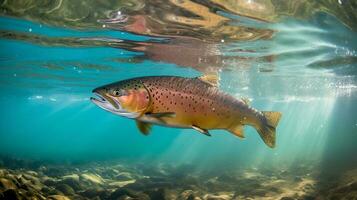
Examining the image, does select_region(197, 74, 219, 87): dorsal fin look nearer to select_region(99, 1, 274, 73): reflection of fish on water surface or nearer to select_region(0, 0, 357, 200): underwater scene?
select_region(0, 0, 357, 200): underwater scene

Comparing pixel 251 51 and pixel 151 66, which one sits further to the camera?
pixel 151 66

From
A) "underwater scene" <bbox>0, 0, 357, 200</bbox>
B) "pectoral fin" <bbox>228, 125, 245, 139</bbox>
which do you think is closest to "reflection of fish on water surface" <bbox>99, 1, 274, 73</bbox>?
"underwater scene" <bbox>0, 0, 357, 200</bbox>

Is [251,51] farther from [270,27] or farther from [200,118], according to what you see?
[200,118]

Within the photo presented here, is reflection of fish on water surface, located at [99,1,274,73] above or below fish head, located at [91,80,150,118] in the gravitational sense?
above

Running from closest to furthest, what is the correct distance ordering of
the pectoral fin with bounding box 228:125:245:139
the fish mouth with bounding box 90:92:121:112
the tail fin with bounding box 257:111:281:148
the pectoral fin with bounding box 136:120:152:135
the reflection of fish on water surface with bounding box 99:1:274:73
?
the fish mouth with bounding box 90:92:121:112, the pectoral fin with bounding box 136:120:152:135, the pectoral fin with bounding box 228:125:245:139, the tail fin with bounding box 257:111:281:148, the reflection of fish on water surface with bounding box 99:1:274:73

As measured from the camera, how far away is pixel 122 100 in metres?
4.33

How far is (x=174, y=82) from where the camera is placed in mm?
4906

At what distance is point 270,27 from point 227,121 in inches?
431

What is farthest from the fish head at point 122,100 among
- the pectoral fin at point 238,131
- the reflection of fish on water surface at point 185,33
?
the reflection of fish on water surface at point 185,33

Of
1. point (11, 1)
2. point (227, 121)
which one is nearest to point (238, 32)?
point (11, 1)

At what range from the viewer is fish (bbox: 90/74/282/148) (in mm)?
4348

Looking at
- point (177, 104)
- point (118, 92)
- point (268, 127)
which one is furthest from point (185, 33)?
point (118, 92)

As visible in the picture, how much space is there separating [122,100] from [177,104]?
82 cm

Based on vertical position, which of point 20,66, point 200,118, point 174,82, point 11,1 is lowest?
point 20,66
